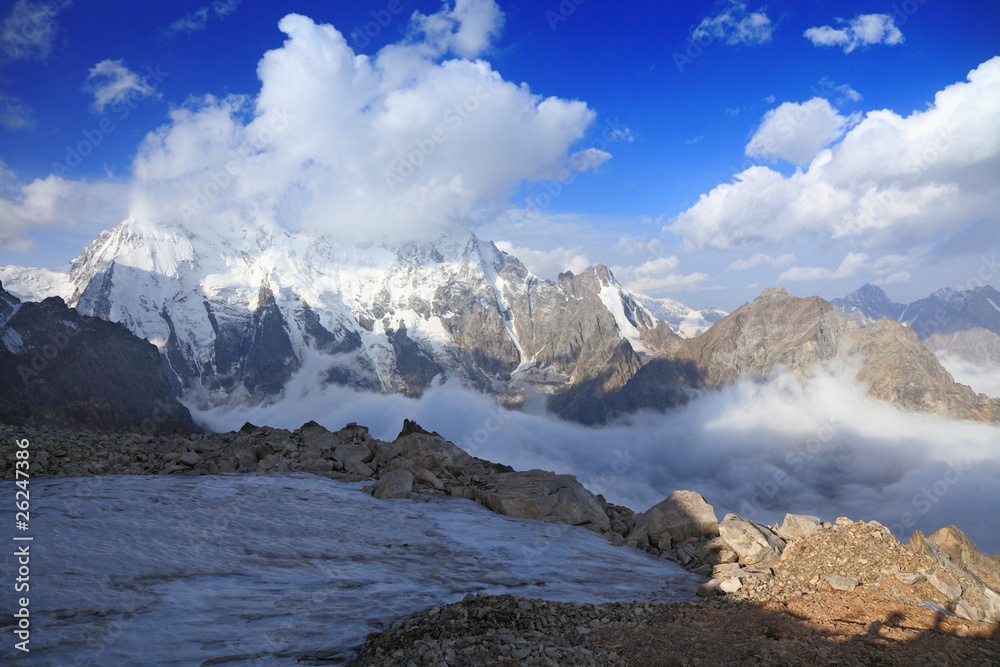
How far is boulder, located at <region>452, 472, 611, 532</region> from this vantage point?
1966 cm

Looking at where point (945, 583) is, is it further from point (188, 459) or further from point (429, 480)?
point (188, 459)

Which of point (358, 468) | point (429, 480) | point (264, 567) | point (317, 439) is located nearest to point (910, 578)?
point (264, 567)

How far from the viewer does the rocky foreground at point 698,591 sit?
8852mm

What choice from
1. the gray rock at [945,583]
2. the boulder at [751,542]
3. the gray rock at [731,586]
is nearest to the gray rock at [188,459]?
the gray rock at [731,586]

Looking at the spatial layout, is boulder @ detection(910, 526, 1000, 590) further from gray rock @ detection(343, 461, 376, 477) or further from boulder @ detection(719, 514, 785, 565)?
gray rock @ detection(343, 461, 376, 477)

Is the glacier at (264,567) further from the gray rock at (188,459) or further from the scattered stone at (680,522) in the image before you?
the gray rock at (188,459)

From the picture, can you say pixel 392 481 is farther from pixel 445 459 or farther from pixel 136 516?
pixel 136 516

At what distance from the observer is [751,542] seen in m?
15.9

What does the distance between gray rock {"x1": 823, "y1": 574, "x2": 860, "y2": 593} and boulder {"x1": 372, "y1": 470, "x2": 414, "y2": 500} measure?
1415 centimetres

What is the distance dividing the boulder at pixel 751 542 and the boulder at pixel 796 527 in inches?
16.2

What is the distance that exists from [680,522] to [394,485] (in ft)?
36.3

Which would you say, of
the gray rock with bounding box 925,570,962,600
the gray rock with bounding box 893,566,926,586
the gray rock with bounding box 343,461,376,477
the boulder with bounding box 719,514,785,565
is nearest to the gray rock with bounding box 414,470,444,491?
the gray rock with bounding box 343,461,376,477

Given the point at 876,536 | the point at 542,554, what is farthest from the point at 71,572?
the point at 876,536

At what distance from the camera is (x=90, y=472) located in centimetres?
1925
